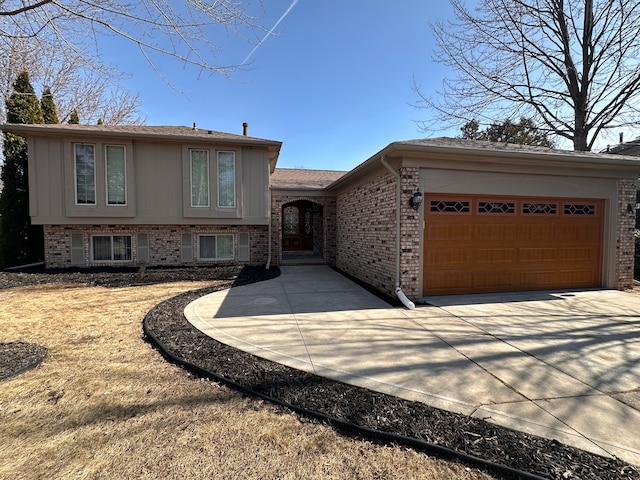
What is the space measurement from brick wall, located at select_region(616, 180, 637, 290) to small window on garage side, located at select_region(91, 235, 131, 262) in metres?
13.8

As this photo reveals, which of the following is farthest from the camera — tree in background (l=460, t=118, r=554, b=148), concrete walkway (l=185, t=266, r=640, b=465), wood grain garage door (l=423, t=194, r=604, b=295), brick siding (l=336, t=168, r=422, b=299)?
tree in background (l=460, t=118, r=554, b=148)

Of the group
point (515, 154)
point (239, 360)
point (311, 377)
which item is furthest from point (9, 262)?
point (515, 154)

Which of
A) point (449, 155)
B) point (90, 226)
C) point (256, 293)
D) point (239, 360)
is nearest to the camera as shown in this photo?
point (239, 360)

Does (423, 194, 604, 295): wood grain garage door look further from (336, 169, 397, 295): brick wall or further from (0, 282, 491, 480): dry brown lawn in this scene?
(0, 282, 491, 480): dry brown lawn

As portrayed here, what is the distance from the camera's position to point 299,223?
15.0m

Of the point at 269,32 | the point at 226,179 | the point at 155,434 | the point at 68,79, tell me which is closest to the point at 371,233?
the point at 269,32

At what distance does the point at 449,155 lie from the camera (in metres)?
5.98

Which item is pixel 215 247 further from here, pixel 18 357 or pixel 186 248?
pixel 18 357

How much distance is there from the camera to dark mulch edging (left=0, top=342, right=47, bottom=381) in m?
3.02

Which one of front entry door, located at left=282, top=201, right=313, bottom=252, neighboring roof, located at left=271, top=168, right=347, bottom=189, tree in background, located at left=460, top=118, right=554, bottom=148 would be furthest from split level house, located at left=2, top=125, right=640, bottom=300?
tree in background, located at left=460, top=118, right=554, bottom=148

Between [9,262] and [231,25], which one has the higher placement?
[231,25]

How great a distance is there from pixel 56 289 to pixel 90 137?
4762 mm

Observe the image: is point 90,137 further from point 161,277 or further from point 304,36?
point 304,36

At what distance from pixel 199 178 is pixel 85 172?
3338 mm
